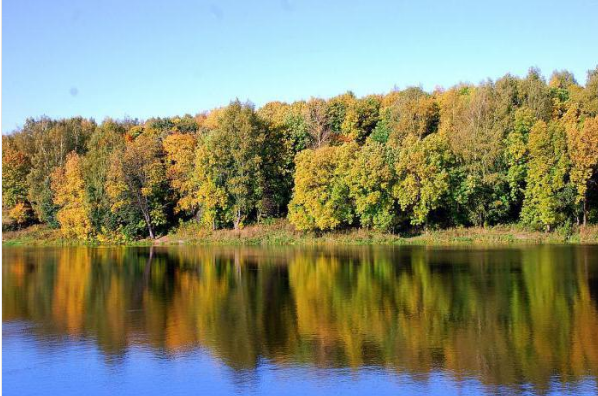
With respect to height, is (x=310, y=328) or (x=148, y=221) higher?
(x=148, y=221)

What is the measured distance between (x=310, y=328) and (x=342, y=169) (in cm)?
4146

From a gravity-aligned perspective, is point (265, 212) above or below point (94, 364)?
above

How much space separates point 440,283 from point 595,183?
35.1m

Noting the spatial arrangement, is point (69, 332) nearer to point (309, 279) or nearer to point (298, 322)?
point (298, 322)

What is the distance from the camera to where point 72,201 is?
76438 mm

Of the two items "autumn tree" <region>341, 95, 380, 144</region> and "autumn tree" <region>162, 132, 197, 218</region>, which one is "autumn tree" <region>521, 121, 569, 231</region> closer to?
"autumn tree" <region>341, 95, 380, 144</region>

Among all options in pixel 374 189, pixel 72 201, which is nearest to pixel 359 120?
pixel 374 189

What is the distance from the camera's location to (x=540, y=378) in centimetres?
1712

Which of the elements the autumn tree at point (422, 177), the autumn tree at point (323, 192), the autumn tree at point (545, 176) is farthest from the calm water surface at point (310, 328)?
the autumn tree at point (323, 192)

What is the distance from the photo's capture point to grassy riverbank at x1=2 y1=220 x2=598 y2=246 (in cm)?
5816

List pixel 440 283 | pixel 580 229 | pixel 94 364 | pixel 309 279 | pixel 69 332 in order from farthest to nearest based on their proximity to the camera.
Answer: pixel 580 229
pixel 309 279
pixel 440 283
pixel 69 332
pixel 94 364

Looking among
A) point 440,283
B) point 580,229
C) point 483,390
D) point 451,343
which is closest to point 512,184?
point 580,229

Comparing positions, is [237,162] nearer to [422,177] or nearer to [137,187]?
[137,187]

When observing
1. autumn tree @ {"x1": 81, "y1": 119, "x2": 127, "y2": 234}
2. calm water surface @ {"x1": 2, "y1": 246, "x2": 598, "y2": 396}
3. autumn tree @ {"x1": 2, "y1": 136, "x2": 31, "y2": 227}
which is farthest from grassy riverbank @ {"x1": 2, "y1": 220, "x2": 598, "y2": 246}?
calm water surface @ {"x1": 2, "y1": 246, "x2": 598, "y2": 396}
